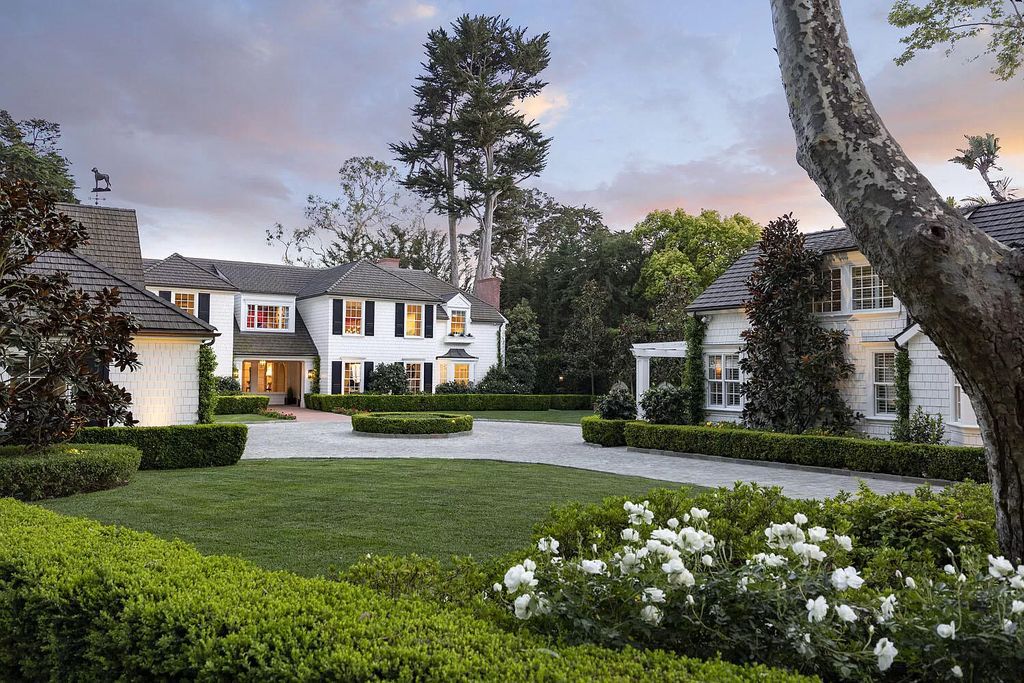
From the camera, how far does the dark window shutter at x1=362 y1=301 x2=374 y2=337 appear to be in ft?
112

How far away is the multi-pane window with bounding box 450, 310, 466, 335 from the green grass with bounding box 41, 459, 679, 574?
74.0 ft

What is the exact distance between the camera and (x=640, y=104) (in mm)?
16438

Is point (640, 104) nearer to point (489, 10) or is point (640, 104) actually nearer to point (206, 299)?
point (206, 299)

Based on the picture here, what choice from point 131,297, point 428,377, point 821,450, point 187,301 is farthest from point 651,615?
point 428,377

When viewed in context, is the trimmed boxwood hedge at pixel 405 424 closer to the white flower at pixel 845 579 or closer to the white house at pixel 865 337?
the white house at pixel 865 337

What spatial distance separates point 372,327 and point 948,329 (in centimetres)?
3214

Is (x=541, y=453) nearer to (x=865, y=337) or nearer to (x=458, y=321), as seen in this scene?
(x=865, y=337)

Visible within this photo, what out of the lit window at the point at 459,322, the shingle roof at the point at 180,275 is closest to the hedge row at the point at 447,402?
the lit window at the point at 459,322

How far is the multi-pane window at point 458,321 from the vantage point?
37156 mm

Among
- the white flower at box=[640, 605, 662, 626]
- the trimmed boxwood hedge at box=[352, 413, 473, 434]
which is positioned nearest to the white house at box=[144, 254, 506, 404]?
the trimmed boxwood hedge at box=[352, 413, 473, 434]

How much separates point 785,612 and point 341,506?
7.81m

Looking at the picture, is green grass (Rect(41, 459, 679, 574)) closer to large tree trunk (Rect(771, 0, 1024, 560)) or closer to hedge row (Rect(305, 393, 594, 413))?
large tree trunk (Rect(771, 0, 1024, 560))

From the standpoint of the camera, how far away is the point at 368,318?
34250 millimetres

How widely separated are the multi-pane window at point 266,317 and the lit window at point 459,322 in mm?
8360
